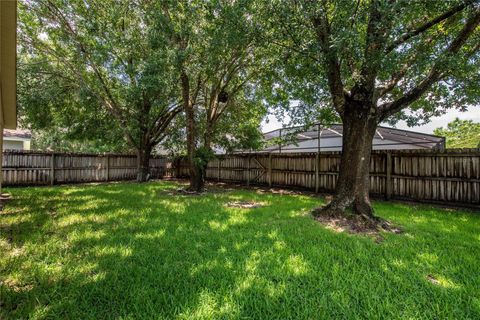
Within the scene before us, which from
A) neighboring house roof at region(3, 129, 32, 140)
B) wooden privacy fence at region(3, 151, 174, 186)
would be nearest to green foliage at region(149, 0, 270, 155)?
wooden privacy fence at region(3, 151, 174, 186)

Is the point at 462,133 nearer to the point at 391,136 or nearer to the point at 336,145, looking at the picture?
the point at 391,136

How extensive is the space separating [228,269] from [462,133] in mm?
25459

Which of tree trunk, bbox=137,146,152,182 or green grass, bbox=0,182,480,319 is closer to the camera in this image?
green grass, bbox=0,182,480,319

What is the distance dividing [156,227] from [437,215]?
6155 mm

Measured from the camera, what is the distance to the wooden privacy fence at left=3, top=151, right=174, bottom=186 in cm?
904

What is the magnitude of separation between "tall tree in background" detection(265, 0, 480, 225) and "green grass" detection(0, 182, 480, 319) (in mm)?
1431

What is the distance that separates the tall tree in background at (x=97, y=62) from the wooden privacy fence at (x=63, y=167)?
1.57 meters

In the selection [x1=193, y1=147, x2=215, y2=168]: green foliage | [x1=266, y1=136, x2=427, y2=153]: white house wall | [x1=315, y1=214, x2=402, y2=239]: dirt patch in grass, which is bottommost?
[x1=315, y1=214, x2=402, y2=239]: dirt patch in grass

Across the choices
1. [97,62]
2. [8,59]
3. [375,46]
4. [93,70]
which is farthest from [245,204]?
[93,70]

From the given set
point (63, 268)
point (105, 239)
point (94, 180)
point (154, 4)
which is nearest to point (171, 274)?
point (63, 268)

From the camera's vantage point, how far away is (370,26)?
160 inches

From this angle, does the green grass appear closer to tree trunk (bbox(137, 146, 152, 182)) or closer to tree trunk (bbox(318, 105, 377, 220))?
tree trunk (bbox(318, 105, 377, 220))

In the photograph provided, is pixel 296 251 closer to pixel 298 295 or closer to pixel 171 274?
pixel 298 295

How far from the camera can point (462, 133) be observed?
Result: 763 inches
